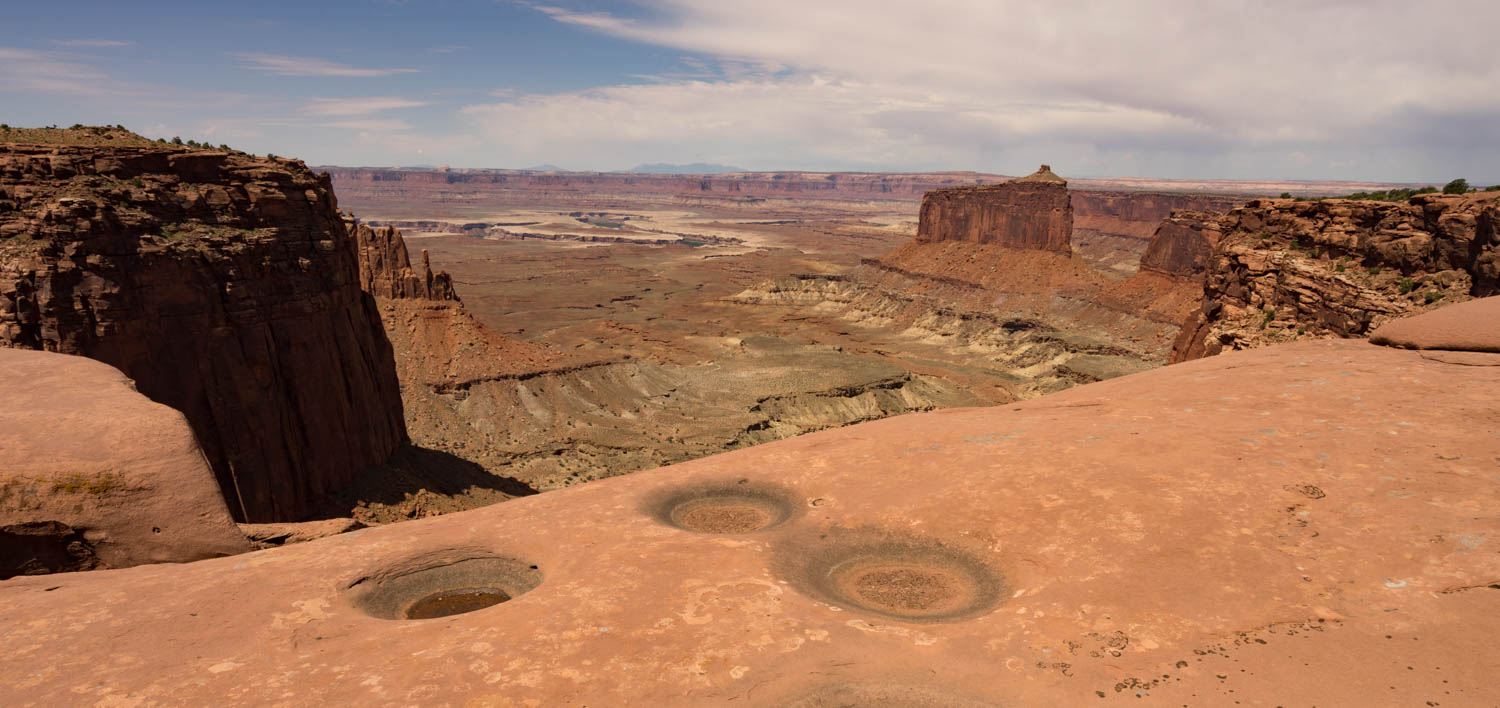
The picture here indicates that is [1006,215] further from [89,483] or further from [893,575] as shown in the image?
[89,483]

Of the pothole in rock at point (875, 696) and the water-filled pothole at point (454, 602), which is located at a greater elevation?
the pothole in rock at point (875, 696)

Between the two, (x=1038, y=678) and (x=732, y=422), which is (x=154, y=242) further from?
(x=732, y=422)

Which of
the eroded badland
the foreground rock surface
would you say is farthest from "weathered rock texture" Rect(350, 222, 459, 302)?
the foreground rock surface

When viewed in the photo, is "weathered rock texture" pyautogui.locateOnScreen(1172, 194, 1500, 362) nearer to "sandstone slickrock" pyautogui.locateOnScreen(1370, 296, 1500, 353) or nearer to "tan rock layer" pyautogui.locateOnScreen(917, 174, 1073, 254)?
"sandstone slickrock" pyautogui.locateOnScreen(1370, 296, 1500, 353)

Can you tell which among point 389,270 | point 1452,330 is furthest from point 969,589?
point 389,270

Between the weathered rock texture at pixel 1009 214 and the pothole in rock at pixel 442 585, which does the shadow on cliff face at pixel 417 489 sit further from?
the weathered rock texture at pixel 1009 214

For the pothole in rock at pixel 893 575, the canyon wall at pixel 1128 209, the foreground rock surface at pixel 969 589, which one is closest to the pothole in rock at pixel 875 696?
the foreground rock surface at pixel 969 589
